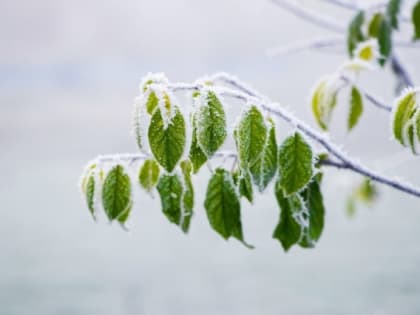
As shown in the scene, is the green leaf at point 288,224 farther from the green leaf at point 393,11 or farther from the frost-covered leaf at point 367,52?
the green leaf at point 393,11

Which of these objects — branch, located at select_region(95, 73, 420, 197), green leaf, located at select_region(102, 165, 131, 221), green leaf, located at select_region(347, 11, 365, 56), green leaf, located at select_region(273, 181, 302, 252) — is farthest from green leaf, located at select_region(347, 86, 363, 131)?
green leaf, located at select_region(102, 165, 131, 221)

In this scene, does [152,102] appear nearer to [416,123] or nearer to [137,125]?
[137,125]

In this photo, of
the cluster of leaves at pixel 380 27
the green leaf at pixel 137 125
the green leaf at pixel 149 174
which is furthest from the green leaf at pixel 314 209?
the cluster of leaves at pixel 380 27

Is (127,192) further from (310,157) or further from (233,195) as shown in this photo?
(310,157)

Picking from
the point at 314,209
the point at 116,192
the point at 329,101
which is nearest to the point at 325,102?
the point at 329,101

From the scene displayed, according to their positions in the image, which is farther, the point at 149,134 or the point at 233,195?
the point at 233,195

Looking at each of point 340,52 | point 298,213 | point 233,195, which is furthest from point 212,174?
point 340,52
